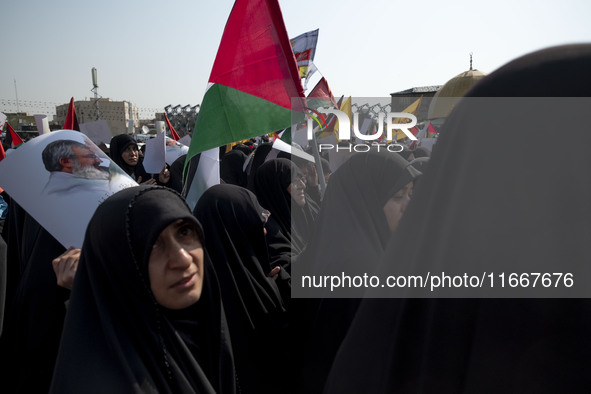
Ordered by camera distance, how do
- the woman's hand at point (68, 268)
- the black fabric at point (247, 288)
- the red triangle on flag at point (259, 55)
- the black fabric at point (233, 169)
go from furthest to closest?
1. the black fabric at point (233, 169)
2. the red triangle on flag at point (259, 55)
3. the black fabric at point (247, 288)
4. the woman's hand at point (68, 268)

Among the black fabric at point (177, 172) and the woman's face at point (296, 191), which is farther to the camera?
the black fabric at point (177, 172)

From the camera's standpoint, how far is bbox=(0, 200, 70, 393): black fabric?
1.91m

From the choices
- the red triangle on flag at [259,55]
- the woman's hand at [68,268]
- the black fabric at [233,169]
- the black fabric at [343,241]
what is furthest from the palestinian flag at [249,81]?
the black fabric at [233,169]

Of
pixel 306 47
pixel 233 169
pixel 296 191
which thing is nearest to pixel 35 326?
pixel 296 191

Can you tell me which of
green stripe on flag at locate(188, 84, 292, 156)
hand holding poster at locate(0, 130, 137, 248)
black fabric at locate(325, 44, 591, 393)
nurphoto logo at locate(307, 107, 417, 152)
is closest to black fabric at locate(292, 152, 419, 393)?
nurphoto logo at locate(307, 107, 417, 152)

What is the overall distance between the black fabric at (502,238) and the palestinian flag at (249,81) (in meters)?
2.16

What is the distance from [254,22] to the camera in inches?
107

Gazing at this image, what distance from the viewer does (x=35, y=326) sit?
1967 mm

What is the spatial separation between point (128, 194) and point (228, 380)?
819 mm

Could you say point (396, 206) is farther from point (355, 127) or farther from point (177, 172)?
point (177, 172)

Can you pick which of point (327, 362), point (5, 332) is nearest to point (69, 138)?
point (5, 332)

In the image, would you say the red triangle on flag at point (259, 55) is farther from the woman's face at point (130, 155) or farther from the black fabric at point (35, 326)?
the woman's face at point (130, 155)

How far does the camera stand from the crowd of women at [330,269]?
610 millimetres

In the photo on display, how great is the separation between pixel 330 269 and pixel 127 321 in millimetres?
878
